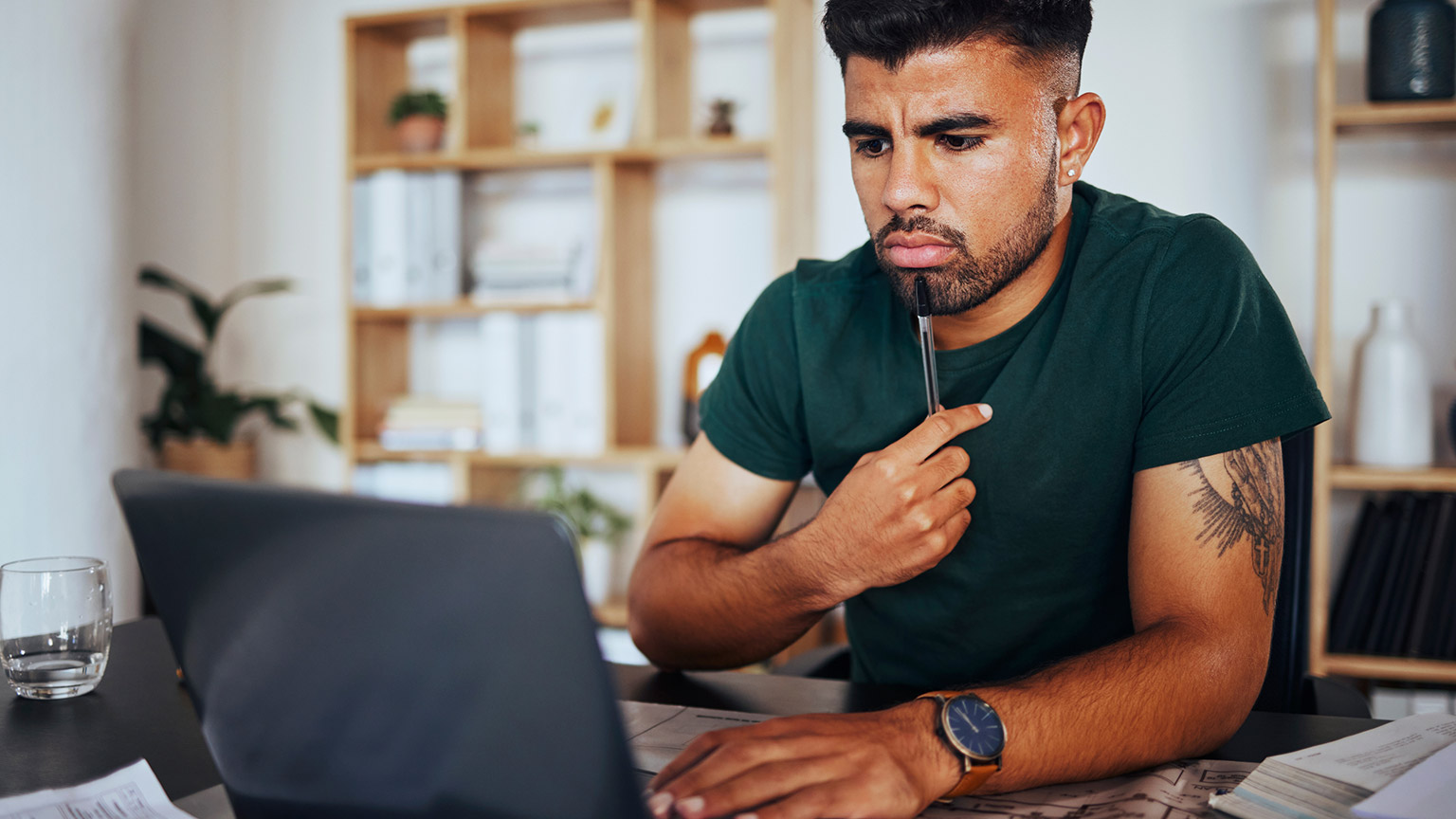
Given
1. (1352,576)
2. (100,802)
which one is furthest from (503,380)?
(100,802)

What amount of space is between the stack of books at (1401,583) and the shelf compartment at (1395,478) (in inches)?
2.2

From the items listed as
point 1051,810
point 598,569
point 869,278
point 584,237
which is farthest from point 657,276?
point 1051,810

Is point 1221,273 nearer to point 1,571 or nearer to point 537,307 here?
point 1,571

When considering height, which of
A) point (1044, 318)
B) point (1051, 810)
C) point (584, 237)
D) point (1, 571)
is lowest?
point (1051, 810)

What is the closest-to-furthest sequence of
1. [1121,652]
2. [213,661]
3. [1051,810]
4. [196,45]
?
[213,661], [1051,810], [1121,652], [196,45]

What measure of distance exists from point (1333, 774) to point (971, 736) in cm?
25

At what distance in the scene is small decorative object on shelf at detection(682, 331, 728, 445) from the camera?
284 cm

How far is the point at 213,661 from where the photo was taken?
60 centimetres

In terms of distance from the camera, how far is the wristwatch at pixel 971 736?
734mm

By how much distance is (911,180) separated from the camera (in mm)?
1085

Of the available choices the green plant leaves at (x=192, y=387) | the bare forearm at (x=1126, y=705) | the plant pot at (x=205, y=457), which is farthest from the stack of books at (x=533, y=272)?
the bare forearm at (x=1126, y=705)

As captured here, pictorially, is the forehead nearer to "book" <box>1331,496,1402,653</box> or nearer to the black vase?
the black vase

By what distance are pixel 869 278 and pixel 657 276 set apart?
1.81 meters

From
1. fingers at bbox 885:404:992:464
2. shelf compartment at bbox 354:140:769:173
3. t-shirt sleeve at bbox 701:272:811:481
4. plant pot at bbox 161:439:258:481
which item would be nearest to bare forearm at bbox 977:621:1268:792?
fingers at bbox 885:404:992:464
